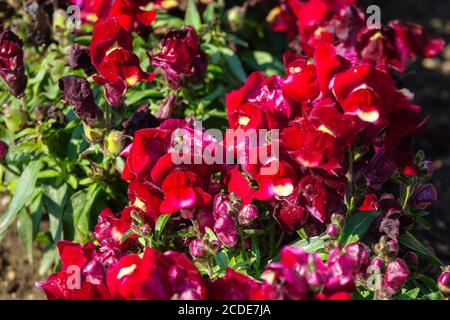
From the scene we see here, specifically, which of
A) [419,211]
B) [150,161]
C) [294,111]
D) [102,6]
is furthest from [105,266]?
[102,6]

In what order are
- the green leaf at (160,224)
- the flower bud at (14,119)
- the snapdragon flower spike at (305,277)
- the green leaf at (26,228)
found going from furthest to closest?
the green leaf at (26,228), the flower bud at (14,119), the green leaf at (160,224), the snapdragon flower spike at (305,277)

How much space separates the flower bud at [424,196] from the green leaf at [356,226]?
0.15 metres

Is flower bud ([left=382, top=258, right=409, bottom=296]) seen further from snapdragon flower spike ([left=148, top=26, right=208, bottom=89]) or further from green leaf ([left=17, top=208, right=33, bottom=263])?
green leaf ([left=17, top=208, right=33, bottom=263])

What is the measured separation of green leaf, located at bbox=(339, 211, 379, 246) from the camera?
192 centimetres

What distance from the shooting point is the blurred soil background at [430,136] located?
2910mm

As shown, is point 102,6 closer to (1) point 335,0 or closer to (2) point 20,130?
(2) point 20,130

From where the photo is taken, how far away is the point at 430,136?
12.1 feet

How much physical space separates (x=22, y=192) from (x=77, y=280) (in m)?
0.78

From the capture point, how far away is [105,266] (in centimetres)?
175

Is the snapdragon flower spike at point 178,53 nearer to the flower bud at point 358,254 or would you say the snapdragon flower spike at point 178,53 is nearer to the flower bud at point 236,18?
the flower bud at point 236,18

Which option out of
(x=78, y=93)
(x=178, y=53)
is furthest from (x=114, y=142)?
(x=178, y=53)

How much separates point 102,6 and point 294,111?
0.92 m

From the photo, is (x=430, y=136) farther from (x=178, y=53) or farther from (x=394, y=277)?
(x=394, y=277)

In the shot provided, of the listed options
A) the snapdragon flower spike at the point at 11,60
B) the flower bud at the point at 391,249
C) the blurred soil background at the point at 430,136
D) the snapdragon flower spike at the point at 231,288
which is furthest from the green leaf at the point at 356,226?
the snapdragon flower spike at the point at 11,60
